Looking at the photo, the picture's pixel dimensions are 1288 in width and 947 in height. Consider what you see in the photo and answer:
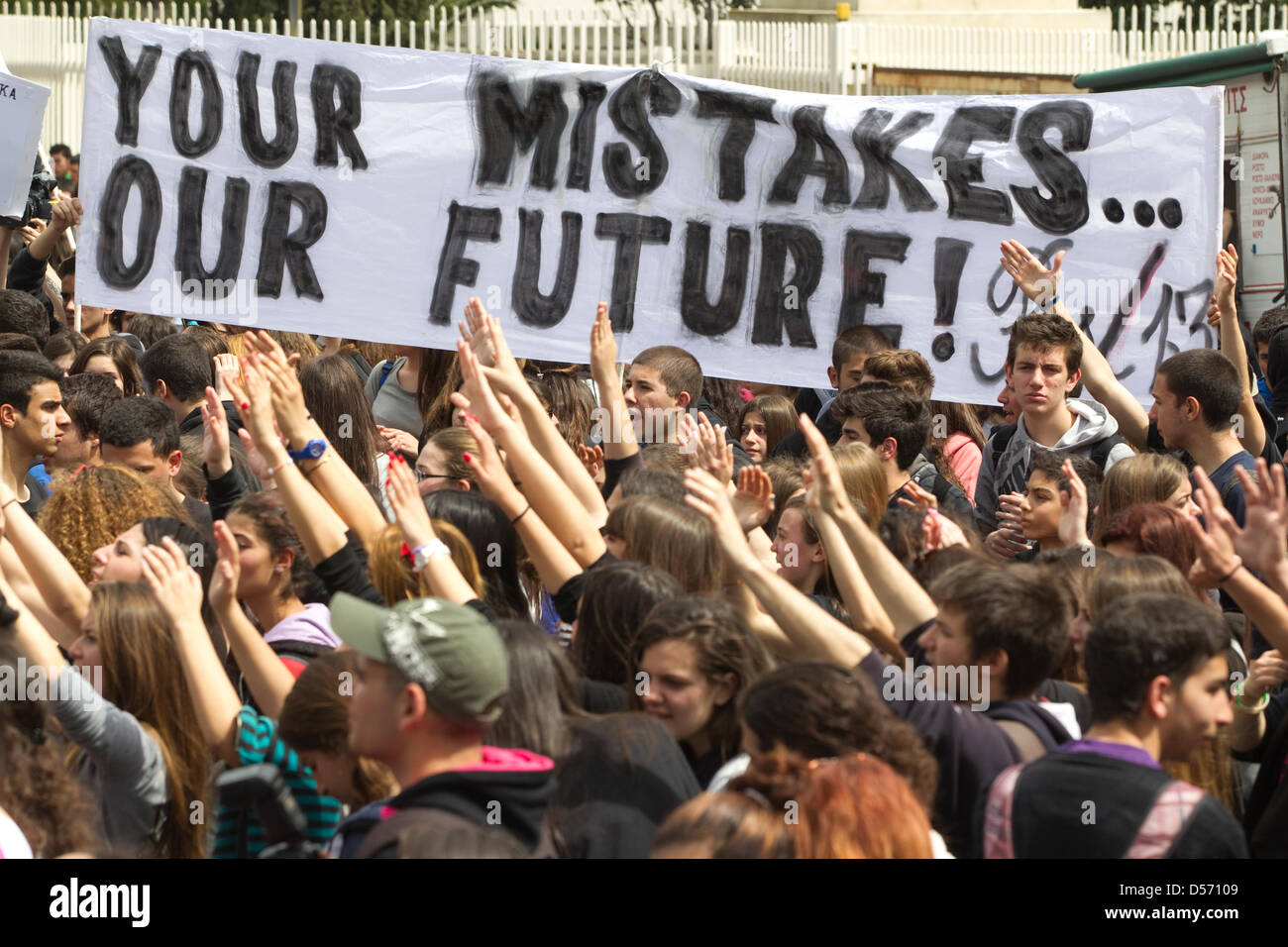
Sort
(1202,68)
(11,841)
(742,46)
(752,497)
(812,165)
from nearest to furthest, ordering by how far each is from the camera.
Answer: (11,841), (752,497), (812,165), (1202,68), (742,46)

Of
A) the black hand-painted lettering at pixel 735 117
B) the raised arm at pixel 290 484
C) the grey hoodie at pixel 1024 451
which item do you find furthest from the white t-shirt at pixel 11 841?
the black hand-painted lettering at pixel 735 117

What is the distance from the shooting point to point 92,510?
16.7 feet

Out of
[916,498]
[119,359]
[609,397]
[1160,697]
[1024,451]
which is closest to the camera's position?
[1160,697]

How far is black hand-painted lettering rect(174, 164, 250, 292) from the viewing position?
7586 mm

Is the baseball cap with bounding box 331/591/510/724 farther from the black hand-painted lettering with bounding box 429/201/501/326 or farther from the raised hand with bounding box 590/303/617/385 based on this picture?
the black hand-painted lettering with bounding box 429/201/501/326

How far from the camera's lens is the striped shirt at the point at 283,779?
143 inches

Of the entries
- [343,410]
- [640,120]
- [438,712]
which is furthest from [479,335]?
[438,712]

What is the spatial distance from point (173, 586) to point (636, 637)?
1103mm

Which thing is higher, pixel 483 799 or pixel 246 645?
pixel 246 645

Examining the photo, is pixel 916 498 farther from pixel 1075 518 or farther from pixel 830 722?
pixel 830 722

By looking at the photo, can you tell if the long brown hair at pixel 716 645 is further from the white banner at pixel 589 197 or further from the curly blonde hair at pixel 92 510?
the white banner at pixel 589 197

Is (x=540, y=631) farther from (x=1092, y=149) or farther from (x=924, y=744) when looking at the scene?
(x=1092, y=149)

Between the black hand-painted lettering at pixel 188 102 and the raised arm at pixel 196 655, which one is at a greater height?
the black hand-painted lettering at pixel 188 102

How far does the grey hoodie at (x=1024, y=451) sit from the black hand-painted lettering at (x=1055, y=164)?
1.22 m
